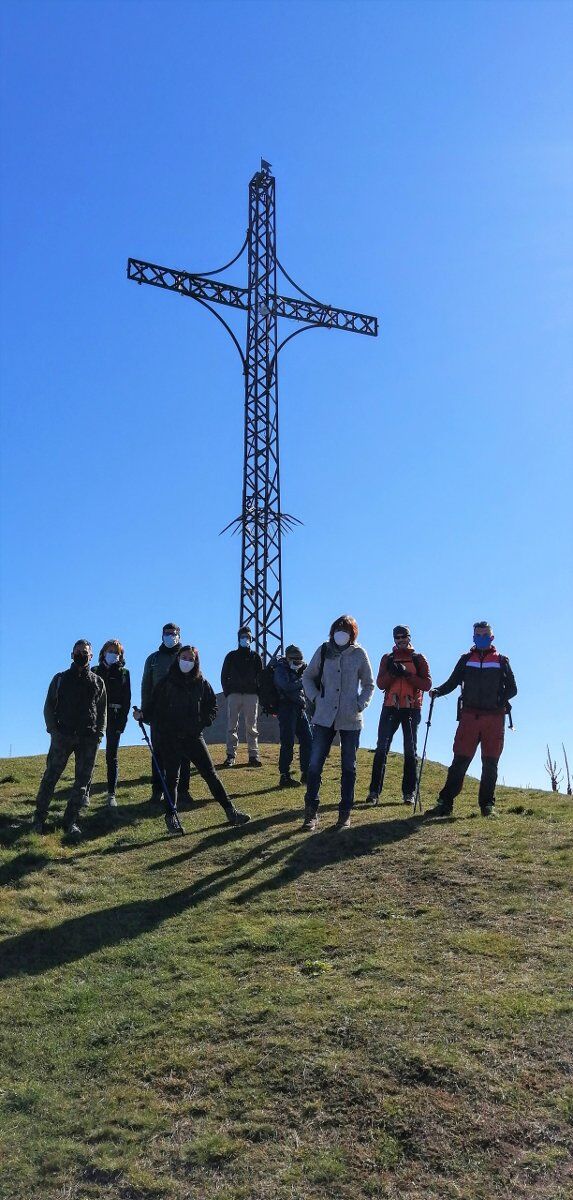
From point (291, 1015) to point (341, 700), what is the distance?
458cm

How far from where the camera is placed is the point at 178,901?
9.38 meters

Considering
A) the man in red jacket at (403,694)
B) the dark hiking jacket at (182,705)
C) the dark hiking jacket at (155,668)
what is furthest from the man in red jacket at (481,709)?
the dark hiking jacket at (155,668)

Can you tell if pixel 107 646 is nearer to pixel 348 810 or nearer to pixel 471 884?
pixel 348 810

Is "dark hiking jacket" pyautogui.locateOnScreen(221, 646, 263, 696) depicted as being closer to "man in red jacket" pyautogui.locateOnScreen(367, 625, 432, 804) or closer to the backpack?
the backpack

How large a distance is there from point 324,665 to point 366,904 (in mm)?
3182

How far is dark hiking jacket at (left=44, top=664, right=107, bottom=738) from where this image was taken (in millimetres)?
11602

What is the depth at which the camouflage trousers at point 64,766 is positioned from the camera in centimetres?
1169

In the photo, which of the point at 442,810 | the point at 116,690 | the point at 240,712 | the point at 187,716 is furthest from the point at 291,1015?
the point at 240,712

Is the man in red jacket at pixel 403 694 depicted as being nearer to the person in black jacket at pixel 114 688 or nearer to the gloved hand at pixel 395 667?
the gloved hand at pixel 395 667

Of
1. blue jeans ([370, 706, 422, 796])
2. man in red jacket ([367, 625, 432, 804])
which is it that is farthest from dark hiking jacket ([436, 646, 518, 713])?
blue jeans ([370, 706, 422, 796])

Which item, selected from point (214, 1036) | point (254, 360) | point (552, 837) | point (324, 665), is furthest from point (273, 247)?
point (214, 1036)

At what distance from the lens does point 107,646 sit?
43.8ft

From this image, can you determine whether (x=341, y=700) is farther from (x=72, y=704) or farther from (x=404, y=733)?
(x=72, y=704)

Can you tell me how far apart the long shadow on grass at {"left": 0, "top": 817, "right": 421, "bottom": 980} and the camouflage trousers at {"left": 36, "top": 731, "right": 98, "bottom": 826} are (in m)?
1.73
